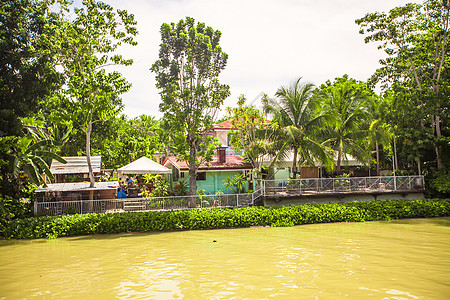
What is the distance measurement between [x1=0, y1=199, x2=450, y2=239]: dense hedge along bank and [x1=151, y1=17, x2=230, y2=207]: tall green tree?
15.8ft

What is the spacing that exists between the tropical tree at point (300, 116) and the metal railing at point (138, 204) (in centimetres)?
439

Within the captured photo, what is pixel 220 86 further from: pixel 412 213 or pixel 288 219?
pixel 412 213

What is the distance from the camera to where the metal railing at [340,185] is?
22312 millimetres

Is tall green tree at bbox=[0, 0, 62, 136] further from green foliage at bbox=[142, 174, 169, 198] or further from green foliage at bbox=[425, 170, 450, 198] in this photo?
green foliage at bbox=[425, 170, 450, 198]

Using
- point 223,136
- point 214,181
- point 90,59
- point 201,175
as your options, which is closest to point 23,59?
point 90,59

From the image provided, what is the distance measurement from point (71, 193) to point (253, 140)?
1252cm

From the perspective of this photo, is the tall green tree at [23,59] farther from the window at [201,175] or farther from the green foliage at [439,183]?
the green foliage at [439,183]

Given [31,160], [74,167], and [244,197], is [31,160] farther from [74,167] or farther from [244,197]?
[244,197]

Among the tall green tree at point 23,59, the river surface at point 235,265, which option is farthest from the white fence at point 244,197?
the tall green tree at point 23,59

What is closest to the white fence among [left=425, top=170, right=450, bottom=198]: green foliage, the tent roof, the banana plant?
[left=425, top=170, right=450, bottom=198]: green foliage

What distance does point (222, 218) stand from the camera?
63.5 feet

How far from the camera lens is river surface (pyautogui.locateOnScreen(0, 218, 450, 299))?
909 cm

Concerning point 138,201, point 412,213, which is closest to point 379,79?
point 412,213

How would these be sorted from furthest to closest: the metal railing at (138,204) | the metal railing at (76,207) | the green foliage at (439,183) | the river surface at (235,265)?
the green foliage at (439,183)
the metal railing at (138,204)
the metal railing at (76,207)
the river surface at (235,265)
